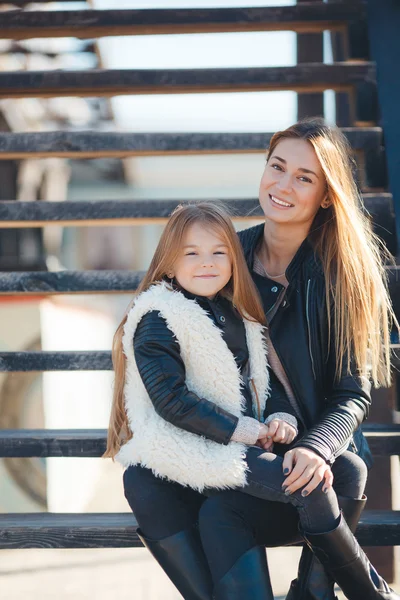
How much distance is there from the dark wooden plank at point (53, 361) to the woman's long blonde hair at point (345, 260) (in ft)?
2.50

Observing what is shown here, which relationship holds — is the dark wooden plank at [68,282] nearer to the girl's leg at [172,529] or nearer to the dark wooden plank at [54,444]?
the dark wooden plank at [54,444]

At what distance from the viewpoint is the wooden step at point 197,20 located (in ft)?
9.54

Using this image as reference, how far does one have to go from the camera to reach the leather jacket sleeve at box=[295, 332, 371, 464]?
1539mm

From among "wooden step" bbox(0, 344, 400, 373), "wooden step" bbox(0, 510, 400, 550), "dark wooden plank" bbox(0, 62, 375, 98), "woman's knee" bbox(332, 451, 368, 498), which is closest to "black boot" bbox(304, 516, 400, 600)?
"woman's knee" bbox(332, 451, 368, 498)

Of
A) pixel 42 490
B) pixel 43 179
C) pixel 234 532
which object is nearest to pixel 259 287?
pixel 234 532

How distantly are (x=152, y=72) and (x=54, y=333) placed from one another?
251 centimetres

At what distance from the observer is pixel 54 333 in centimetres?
487

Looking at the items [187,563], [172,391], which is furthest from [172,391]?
[187,563]

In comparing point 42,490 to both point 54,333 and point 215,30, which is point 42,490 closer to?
point 54,333

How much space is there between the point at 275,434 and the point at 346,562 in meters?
0.29

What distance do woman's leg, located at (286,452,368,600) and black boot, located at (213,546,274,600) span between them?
0.18 m

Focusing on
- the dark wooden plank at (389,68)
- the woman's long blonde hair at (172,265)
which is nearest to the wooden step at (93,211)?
the dark wooden plank at (389,68)

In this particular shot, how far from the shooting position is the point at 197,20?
9.55ft

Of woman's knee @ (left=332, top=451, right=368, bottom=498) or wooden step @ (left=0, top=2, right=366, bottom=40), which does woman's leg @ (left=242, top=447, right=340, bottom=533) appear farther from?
wooden step @ (left=0, top=2, right=366, bottom=40)
